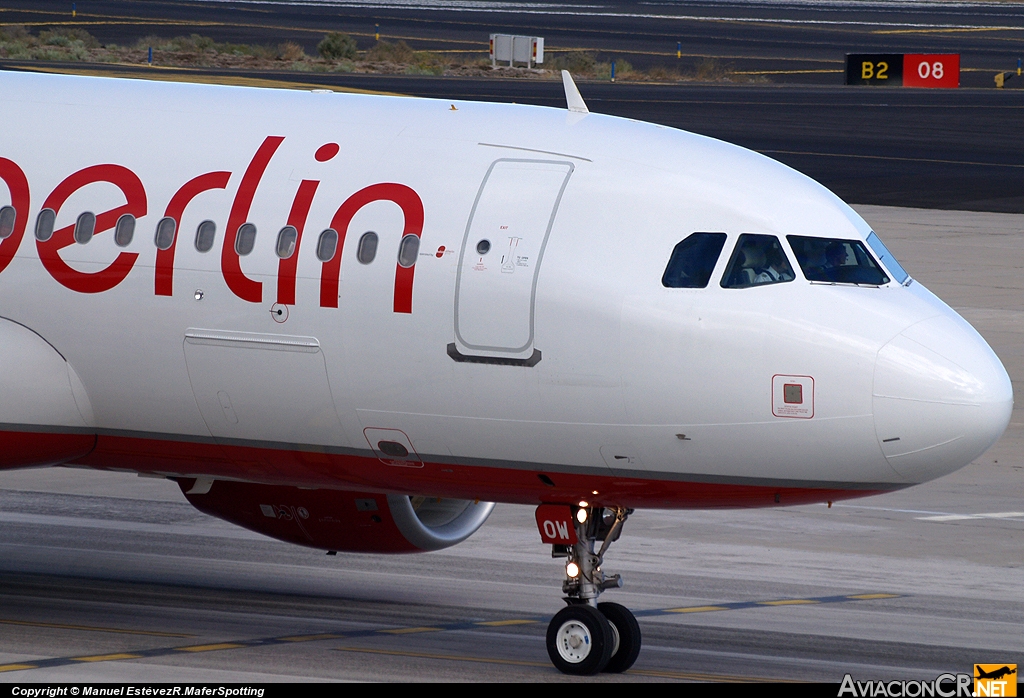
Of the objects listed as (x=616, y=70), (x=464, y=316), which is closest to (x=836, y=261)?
(x=464, y=316)

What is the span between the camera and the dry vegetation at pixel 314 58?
96.9 meters

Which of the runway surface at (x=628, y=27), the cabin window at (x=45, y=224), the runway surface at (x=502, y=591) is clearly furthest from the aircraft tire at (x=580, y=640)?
the runway surface at (x=628, y=27)

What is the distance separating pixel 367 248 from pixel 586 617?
354 centimetres

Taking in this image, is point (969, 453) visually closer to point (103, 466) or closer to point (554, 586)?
point (554, 586)

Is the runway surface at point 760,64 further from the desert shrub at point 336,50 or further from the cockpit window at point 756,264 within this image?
the cockpit window at point 756,264

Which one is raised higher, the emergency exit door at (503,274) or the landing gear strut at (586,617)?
the emergency exit door at (503,274)

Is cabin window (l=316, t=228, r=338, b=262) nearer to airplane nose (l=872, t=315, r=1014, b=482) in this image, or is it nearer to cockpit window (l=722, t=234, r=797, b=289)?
cockpit window (l=722, t=234, r=797, b=289)

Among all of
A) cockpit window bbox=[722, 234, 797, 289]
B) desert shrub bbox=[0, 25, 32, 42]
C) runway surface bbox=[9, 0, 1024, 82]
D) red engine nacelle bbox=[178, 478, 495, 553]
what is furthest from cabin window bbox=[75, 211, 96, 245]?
desert shrub bbox=[0, 25, 32, 42]

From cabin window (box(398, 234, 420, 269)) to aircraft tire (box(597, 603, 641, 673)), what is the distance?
129 inches

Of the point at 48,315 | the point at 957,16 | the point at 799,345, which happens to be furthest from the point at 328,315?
the point at 957,16

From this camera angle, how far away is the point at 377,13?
5551 inches

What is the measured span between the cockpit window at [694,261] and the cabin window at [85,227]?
516cm

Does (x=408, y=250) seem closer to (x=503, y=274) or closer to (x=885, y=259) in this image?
(x=503, y=274)

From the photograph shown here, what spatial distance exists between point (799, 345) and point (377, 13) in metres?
131
